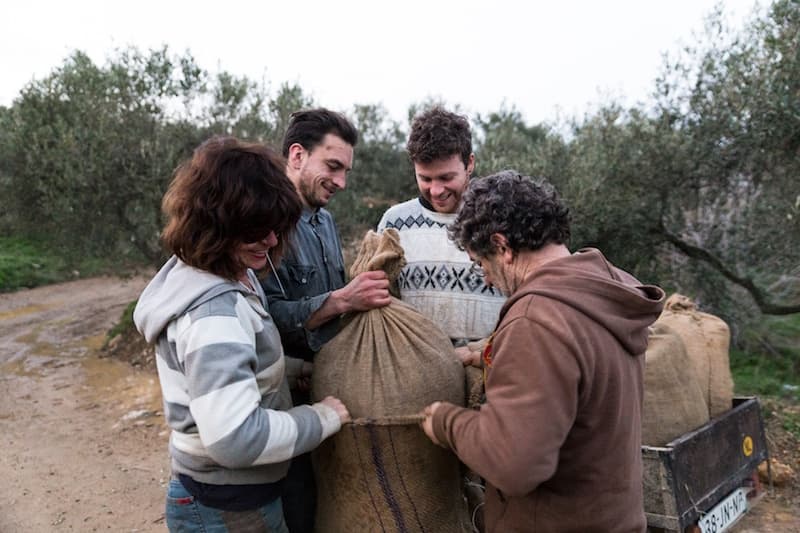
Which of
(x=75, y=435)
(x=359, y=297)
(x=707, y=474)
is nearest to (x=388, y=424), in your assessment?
(x=359, y=297)

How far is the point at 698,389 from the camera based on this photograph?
301cm

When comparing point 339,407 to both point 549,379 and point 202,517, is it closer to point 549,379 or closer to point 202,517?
point 202,517

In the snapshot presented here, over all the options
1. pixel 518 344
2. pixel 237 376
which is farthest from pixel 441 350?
pixel 237 376

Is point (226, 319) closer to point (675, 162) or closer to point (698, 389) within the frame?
point (698, 389)

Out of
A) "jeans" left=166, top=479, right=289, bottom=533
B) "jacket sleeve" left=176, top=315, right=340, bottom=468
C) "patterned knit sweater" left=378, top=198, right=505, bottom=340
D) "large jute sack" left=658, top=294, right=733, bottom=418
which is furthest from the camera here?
"large jute sack" left=658, top=294, right=733, bottom=418

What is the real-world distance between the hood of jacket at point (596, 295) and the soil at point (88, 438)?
317 centimetres

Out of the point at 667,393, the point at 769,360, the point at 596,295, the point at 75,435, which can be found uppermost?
the point at 596,295

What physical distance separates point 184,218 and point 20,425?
237 inches

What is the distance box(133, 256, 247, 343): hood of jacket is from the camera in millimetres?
1603

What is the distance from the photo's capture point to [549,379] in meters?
1.41

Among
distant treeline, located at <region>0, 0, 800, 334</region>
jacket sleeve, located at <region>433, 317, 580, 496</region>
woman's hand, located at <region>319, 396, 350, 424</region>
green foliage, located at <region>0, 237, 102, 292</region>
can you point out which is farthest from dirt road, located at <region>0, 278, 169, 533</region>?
jacket sleeve, located at <region>433, 317, 580, 496</region>

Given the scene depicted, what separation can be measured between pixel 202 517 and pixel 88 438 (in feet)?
16.4

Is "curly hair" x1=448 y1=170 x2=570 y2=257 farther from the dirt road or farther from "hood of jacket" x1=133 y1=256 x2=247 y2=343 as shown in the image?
the dirt road

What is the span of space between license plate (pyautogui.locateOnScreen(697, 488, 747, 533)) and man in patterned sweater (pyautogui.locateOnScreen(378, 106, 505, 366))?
1.37 meters
